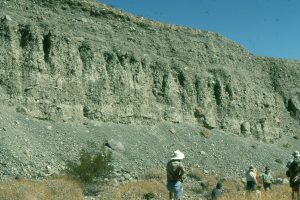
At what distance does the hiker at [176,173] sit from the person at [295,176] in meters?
3.75

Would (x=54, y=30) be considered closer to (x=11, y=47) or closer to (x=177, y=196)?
(x=11, y=47)

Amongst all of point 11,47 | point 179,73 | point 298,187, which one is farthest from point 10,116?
point 298,187

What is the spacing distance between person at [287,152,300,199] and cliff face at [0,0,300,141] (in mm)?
18497

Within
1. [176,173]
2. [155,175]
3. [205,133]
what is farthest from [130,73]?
[176,173]

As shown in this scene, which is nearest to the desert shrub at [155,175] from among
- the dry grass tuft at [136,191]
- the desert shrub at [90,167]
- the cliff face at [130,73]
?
the dry grass tuft at [136,191]

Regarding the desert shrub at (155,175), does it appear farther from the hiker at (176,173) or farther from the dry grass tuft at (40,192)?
the hiker at (176,173)

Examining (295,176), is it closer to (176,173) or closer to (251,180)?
(251,180)

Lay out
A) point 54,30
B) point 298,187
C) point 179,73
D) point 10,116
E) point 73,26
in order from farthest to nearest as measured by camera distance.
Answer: point 179,73 < point 73,26 < point 54,30 < point 10,116 < point 298,187

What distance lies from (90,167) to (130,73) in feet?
43.4

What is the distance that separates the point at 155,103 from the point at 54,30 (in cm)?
911

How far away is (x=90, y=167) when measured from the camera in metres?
24.4

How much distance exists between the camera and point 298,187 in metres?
14.3

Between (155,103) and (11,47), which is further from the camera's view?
(155,103)

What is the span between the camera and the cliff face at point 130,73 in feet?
102
